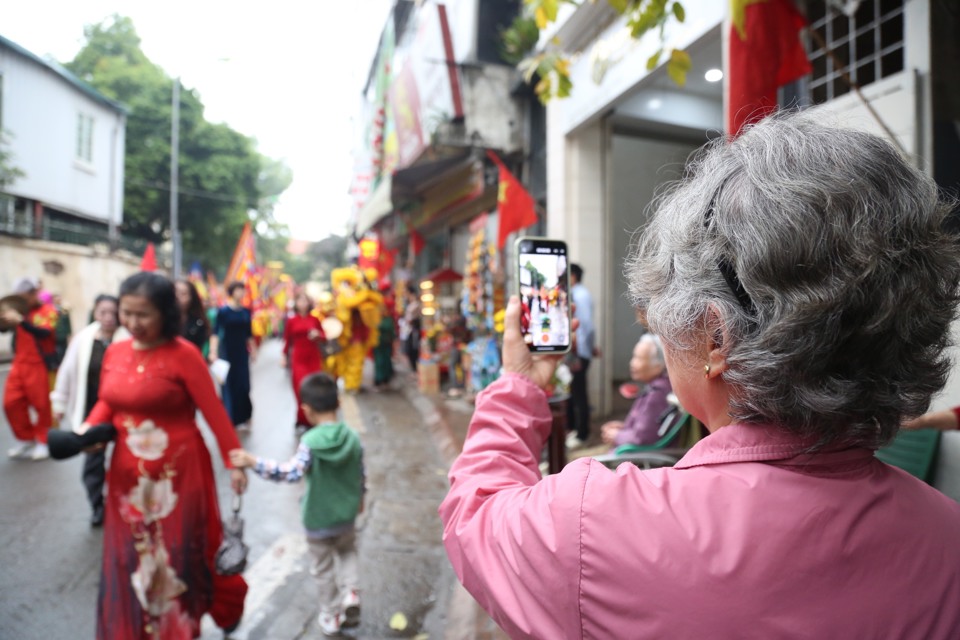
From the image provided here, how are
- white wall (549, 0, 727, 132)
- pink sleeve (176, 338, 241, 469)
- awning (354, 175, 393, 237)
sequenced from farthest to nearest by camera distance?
awning (354, 175, 393, 237) → white wall (549, 0, 727, 132) → pink sleeve (176, 338, 241, 469)

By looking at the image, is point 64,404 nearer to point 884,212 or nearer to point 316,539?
point 316,539

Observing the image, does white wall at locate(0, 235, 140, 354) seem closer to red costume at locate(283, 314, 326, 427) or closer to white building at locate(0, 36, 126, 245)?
white building at locate(0, 36, 126, 245)

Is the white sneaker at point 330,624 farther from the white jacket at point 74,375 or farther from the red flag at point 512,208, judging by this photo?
the red flag at point 512,208

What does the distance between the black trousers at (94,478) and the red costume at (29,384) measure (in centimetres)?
206

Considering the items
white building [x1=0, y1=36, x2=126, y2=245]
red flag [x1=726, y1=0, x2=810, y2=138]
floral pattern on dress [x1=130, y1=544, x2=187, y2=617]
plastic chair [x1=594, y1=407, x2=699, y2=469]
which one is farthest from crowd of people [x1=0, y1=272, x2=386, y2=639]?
white building [x1=0, y1=36, x2=126, y2=245]

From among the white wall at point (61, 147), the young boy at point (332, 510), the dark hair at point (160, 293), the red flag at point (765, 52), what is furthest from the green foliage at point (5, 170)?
the red flag at point (765, 52)

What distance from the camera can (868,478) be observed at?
79 centimetres

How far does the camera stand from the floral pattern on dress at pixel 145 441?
2553mm

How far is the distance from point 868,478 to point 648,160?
29.2 ft

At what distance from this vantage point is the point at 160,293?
8.47 feet

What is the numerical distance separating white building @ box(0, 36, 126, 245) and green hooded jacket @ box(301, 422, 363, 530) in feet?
43.5

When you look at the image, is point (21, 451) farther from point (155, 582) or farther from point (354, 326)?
point (354, 326)

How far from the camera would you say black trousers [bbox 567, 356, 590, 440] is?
19.9 feet

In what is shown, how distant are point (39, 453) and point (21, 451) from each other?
0.24 metres
